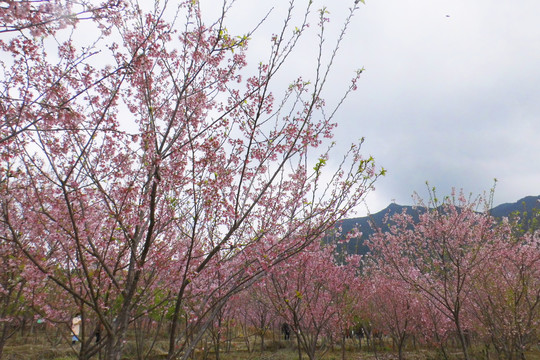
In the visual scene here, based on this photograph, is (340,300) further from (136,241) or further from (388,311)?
(136,241)

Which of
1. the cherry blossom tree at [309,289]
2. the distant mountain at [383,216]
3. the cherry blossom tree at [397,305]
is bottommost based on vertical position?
the cherry blossom tree at [397,305]

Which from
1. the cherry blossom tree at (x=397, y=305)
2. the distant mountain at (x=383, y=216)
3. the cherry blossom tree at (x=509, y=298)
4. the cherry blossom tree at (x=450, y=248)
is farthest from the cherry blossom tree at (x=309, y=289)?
the cherry blossom tree at (x=509, y=298)

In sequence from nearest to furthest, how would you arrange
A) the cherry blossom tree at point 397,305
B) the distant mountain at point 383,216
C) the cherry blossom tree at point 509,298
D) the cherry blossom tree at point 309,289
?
1. the cherry blossom tree at point 309,289
2. the cherry blossom tree at point 509,298
3. the distant mountain at point 383,216
4. the cherry blossom tree at point 397,305

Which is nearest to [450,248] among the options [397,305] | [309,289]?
[309,289]

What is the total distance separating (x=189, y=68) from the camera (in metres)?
3.82

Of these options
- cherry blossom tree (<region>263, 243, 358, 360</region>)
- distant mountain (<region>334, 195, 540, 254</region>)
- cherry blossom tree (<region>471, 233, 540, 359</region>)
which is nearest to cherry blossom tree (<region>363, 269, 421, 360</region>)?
distant mountain (<region>334, 195, 540, 254</region>)

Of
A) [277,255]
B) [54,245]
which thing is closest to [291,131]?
[277,255]

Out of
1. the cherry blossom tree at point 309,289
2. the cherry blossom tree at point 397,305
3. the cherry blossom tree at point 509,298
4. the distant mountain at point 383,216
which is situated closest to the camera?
the cherry blossom tree at point 309,289

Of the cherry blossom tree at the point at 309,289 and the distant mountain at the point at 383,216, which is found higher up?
the distant mountain at the point at 383,216

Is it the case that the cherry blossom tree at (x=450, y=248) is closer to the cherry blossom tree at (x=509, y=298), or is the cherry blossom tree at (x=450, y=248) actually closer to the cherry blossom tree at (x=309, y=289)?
the cherry blossom tree at (x=509, y=298)

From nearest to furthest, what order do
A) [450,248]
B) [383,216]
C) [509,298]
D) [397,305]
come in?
[450,248], [509,298], [397,305], [383,216]

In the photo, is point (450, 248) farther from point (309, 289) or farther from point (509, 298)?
point (309, 289)

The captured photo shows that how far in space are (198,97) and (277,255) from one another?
225 cm

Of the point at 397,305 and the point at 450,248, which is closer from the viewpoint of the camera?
the point at 450,248
